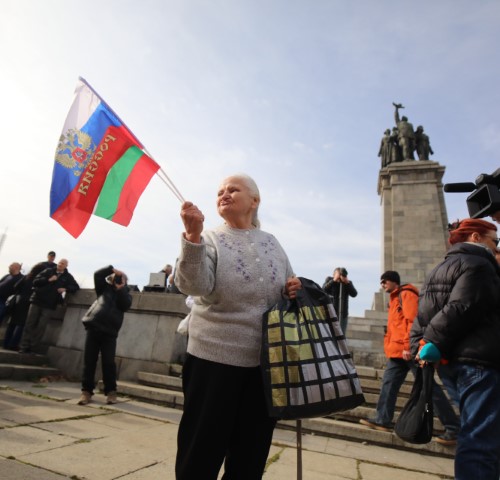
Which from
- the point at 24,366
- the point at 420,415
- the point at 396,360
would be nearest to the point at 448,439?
the point at 396,360

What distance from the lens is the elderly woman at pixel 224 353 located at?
1.49 m

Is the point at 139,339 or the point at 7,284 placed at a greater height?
the point at 7,284

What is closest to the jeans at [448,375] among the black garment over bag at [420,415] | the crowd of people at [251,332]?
the crowd of people at [251,332]

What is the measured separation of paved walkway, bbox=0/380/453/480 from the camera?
2.40m

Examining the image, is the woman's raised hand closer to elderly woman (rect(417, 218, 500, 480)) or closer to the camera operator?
elderly woman (rect(417, 218, 500, 480))

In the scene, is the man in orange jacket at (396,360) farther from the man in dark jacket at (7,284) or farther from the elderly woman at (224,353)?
the man in dark jacket at (7,284)

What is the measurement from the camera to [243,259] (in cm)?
174

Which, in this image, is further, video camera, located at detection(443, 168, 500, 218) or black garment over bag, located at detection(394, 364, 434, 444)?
video camera, located at detection(443, 168, 500, 218)

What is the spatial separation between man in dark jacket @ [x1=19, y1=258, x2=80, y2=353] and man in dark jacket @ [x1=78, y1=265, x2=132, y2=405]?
8.16ft

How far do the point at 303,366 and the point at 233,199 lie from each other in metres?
0.91

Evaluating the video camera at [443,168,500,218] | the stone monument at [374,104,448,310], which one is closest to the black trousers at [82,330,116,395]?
the video camera at [443,168,500,218]

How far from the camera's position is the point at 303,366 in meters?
1.55

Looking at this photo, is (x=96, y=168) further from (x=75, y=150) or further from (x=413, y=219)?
(x=413, y=219)

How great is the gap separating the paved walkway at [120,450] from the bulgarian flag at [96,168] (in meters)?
1.63
